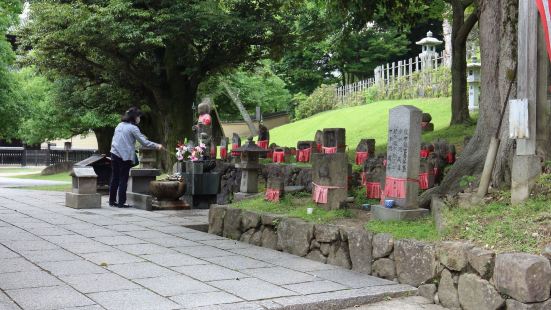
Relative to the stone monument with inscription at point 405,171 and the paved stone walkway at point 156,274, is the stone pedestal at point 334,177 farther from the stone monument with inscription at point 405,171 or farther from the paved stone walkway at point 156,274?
the paved stone walkway at point 156,274

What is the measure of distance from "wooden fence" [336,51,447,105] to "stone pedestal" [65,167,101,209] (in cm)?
1818

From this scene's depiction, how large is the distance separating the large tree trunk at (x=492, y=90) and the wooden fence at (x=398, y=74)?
18.1m

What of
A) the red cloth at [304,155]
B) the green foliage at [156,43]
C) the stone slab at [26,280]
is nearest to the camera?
the stone slab at [26,280]

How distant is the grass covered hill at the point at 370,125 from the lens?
14828 mm

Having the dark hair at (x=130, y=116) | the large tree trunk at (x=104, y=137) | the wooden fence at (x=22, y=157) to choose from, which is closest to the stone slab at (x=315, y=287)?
the dark hair at (x=130, y=116)

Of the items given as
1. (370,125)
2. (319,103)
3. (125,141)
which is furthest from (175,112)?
(319,103)

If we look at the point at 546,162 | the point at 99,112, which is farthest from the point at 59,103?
the point at 546,162

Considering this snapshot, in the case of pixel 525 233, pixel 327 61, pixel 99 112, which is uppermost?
pixel 327 61

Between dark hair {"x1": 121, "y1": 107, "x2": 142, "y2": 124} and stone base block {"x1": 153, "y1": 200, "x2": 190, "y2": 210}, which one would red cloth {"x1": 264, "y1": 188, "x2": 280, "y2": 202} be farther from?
dark hair {"x1": 121, "y1": 107, "x2": 142, "y2": 124}

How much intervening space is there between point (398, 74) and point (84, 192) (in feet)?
70.4

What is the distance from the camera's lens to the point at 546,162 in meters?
6.34

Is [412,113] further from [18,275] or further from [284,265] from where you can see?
[18,275]

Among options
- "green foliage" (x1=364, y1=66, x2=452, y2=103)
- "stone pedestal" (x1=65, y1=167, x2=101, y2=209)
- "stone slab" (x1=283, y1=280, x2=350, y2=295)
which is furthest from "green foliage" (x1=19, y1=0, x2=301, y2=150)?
"stone slab" (x1=283, y1=280, x2=350, y2=295)

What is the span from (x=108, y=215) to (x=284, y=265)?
5.13m
